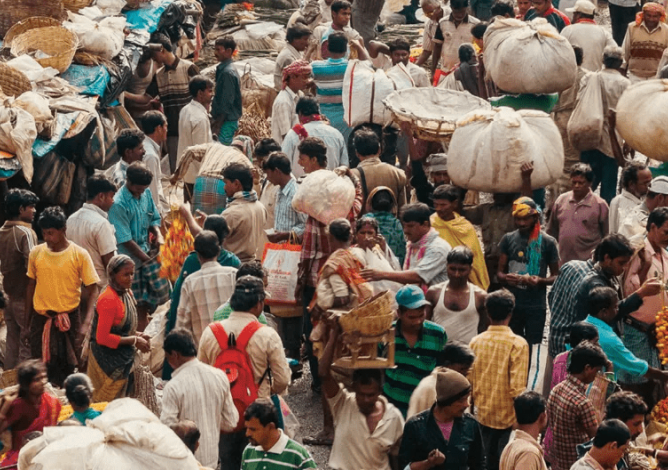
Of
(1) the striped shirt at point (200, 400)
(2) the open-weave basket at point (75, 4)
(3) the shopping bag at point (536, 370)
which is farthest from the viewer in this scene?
(2) the open-weave basket at point (75, 4)

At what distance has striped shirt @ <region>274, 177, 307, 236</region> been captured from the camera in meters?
10.5

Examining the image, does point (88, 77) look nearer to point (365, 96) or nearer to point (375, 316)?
point (365, 96)

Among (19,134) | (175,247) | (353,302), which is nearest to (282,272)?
(175,247)

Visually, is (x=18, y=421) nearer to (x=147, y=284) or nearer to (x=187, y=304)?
(x=187, y=304)

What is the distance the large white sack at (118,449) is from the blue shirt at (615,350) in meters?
3.49

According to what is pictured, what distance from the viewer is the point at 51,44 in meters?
13.9

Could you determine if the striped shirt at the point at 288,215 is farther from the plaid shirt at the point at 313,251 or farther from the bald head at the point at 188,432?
the bald head at the point at 188,432

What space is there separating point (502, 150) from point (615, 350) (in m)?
2.83

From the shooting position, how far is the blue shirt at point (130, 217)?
10781 millimetres

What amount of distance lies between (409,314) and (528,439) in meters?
1.36

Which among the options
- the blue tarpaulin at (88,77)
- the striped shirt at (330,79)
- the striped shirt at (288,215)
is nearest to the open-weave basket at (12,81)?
the blue tarpaulin at (88,77)

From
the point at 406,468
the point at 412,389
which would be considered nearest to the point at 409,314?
the point at 412,389

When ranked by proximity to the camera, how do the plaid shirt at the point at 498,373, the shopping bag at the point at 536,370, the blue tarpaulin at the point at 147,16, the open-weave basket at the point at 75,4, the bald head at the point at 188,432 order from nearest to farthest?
1. the bald head at the point at 188,432
2. the plaid shirt at the point at 498,373
3. the shopping bag at the point at 536,370
4. the open-weave basket at the point at 75,4
5. the blue tarpaulin at the point at 147,16

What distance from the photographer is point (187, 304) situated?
9367 millimetres
